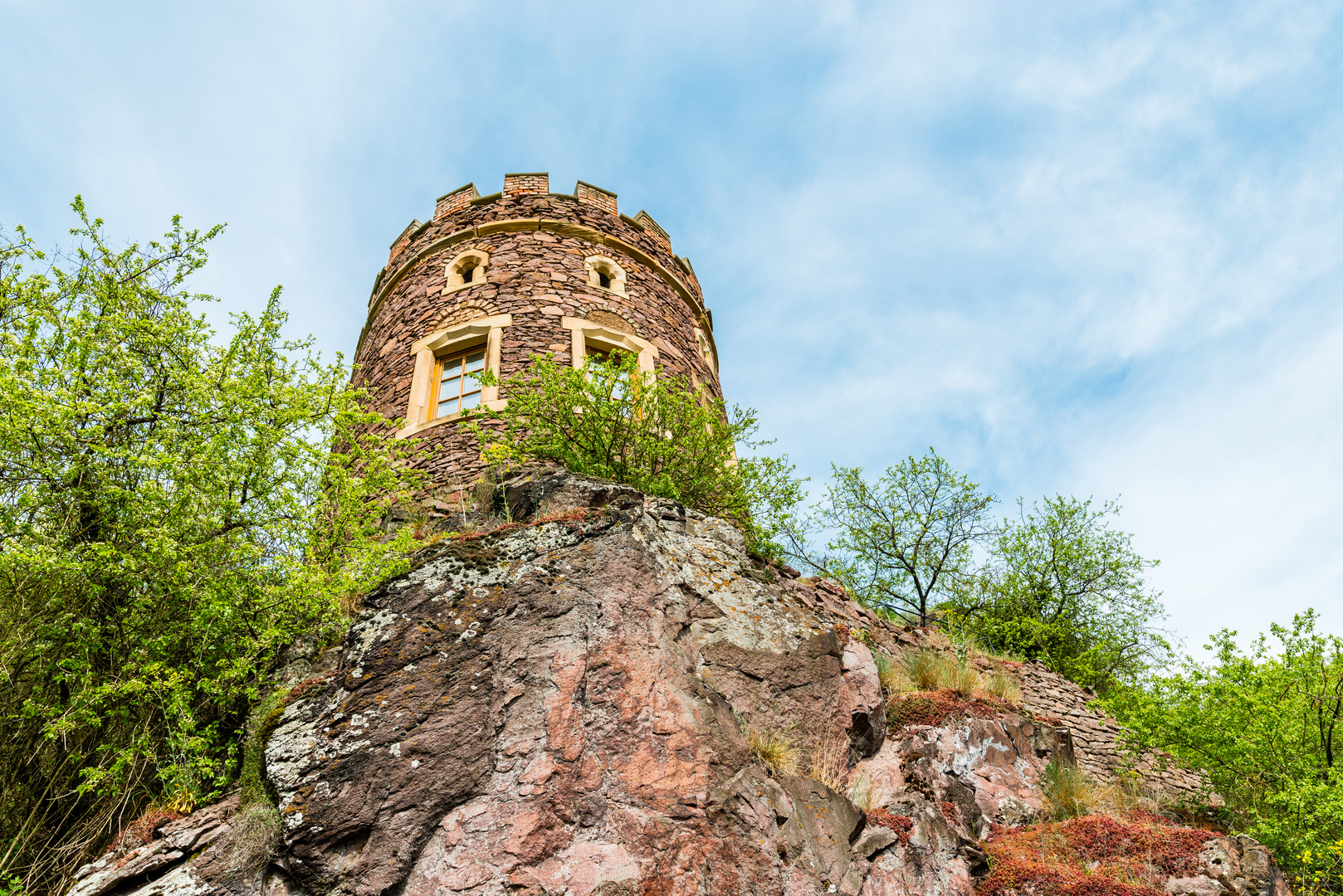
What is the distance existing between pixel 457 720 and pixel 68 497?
378 cm

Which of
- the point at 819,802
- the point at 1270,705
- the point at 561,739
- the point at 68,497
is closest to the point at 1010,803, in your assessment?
the point at 819,802

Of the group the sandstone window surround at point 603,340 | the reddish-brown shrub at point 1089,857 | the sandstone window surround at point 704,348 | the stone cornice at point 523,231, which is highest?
the stone cornice at point 523,231

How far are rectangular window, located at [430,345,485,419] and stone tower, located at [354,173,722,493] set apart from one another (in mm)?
17

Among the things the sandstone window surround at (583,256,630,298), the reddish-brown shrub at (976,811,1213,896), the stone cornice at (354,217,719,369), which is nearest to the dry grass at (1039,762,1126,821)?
the reddish-brown shrub at (976,811,1213,896)

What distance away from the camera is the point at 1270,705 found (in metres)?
8.14

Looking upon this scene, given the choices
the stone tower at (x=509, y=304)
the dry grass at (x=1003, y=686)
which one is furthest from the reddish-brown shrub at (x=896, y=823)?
the stone tower at (x=509, y=304)

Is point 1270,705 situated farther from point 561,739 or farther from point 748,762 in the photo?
point 561,739

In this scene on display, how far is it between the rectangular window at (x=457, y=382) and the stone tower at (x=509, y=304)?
2cm

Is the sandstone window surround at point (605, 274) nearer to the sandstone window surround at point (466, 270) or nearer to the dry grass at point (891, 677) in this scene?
the sandstone window surround at point (466, 270)

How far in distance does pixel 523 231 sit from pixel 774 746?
947cm

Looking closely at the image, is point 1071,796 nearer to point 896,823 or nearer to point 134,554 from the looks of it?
point 896,823

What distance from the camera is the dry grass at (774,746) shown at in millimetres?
6410

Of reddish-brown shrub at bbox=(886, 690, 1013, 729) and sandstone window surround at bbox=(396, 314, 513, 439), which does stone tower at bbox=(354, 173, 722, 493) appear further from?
reddish-brown shrub at bbox=(886, 690, 1013, 729)

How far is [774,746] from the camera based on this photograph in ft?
21.8
